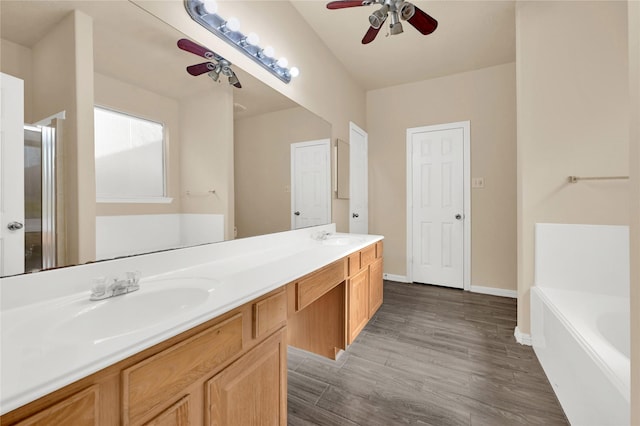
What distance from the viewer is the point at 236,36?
1596mm

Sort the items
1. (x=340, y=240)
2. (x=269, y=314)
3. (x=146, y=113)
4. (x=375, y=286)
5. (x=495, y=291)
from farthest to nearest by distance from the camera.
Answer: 1. (x=495, y=291)
2. (x=375, y=286)
3. (x=340, y=240)
4. (x=146, y=113)
5. (x=269, y=314)

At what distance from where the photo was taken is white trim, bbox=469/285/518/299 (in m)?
3.04

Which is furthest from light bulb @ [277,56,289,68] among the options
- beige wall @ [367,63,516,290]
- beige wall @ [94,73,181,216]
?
beige wall @ [367,63,516,290]

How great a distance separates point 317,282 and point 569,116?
216 cm

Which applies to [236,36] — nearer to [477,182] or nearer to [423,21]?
[423,21]

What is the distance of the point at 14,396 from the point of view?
1.43 feet

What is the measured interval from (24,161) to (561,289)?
2963 millimetres

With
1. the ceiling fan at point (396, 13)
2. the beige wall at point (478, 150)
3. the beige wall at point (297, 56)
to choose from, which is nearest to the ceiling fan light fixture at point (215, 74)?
the beige wall at point (297, 56)

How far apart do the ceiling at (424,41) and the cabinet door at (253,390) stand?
8.31ft

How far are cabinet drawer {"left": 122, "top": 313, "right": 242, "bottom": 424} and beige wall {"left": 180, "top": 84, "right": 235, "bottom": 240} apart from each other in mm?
704

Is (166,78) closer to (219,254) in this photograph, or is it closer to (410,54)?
(219,254)

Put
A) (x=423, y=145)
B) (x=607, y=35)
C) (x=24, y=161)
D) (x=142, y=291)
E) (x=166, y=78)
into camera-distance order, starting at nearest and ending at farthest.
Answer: (x=24, y=161), (x=142, y=291), (x=166, y=78), (x=607, y=35), (x=423, y=145)

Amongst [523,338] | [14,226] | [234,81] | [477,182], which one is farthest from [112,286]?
[477,182]

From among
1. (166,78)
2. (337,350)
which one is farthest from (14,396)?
(337,350)
